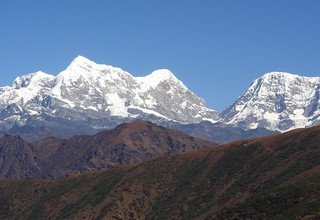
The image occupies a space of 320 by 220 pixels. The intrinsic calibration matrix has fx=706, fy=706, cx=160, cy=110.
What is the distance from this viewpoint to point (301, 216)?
620 feet

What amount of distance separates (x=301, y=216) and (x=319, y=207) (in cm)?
562

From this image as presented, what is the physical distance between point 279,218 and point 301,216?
9665 mm

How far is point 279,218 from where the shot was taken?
197250mm

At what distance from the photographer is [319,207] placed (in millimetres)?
189875

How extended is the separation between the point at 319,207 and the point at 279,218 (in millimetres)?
12708
